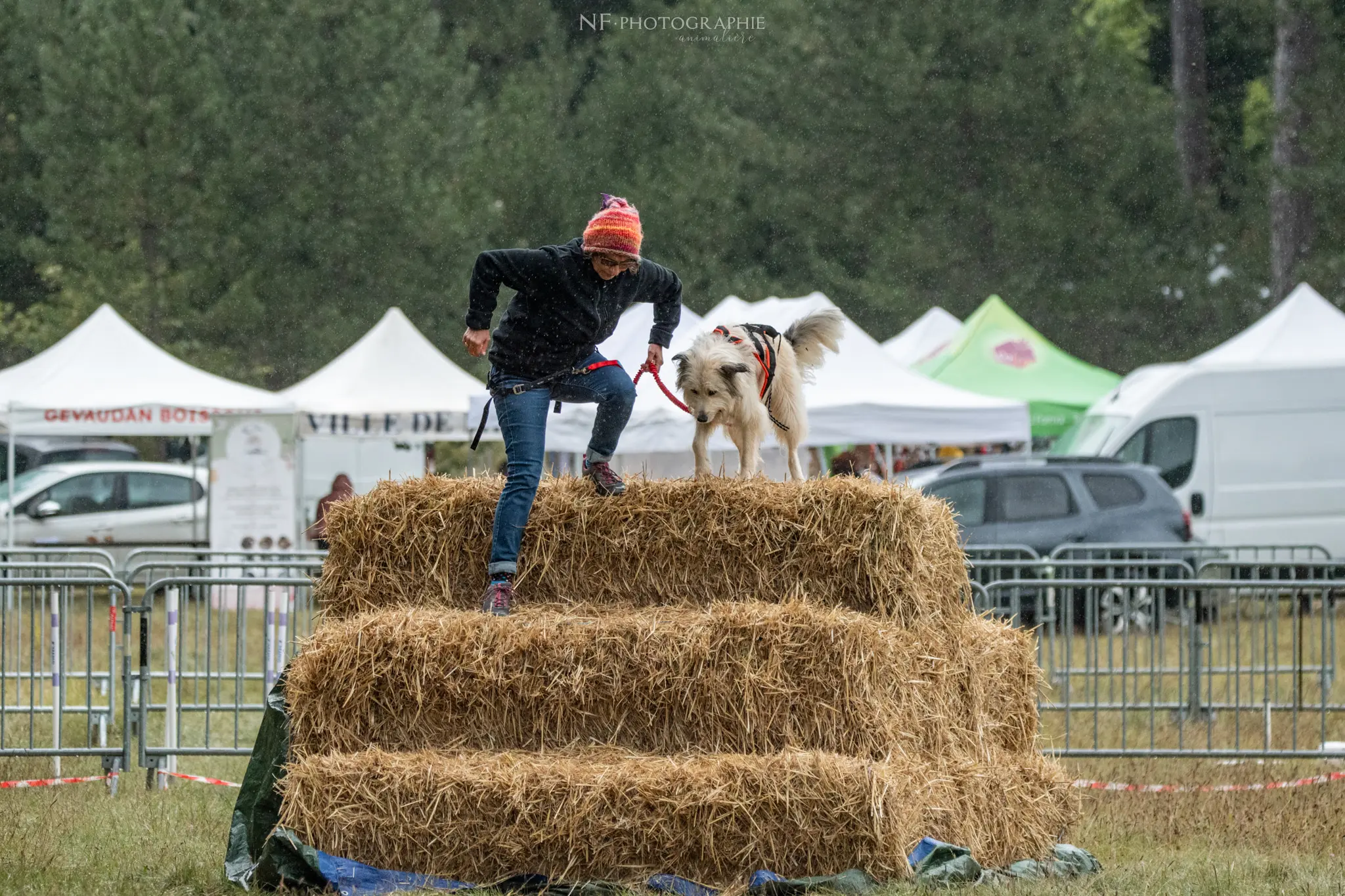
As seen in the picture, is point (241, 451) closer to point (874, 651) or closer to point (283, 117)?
point (874, 651)

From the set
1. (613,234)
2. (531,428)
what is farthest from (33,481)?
(613,234)

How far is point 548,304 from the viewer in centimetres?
679

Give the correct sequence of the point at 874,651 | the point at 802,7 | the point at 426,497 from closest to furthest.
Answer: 1. the point at 874,651
2. the point at 426,497
3. the point at 802,7

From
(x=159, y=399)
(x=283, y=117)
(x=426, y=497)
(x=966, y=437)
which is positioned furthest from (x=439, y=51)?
(x=426, y=497)

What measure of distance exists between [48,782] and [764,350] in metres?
4.67

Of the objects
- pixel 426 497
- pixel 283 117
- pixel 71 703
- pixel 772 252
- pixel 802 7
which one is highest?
pixel 802 7

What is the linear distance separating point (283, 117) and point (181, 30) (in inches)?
102

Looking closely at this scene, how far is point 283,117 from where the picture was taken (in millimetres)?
34312

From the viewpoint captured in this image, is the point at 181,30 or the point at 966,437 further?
the point at 181,30

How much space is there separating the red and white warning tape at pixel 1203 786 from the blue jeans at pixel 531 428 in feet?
11.7

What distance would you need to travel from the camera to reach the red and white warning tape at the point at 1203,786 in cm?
896

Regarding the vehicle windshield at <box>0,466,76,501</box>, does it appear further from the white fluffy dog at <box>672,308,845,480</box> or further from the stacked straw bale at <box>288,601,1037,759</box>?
the stacked straw bale at <box>288,601,1037,759</box>

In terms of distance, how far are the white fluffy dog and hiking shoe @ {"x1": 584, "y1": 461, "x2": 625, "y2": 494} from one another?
35 centimetres

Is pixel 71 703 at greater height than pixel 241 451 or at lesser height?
lesser
